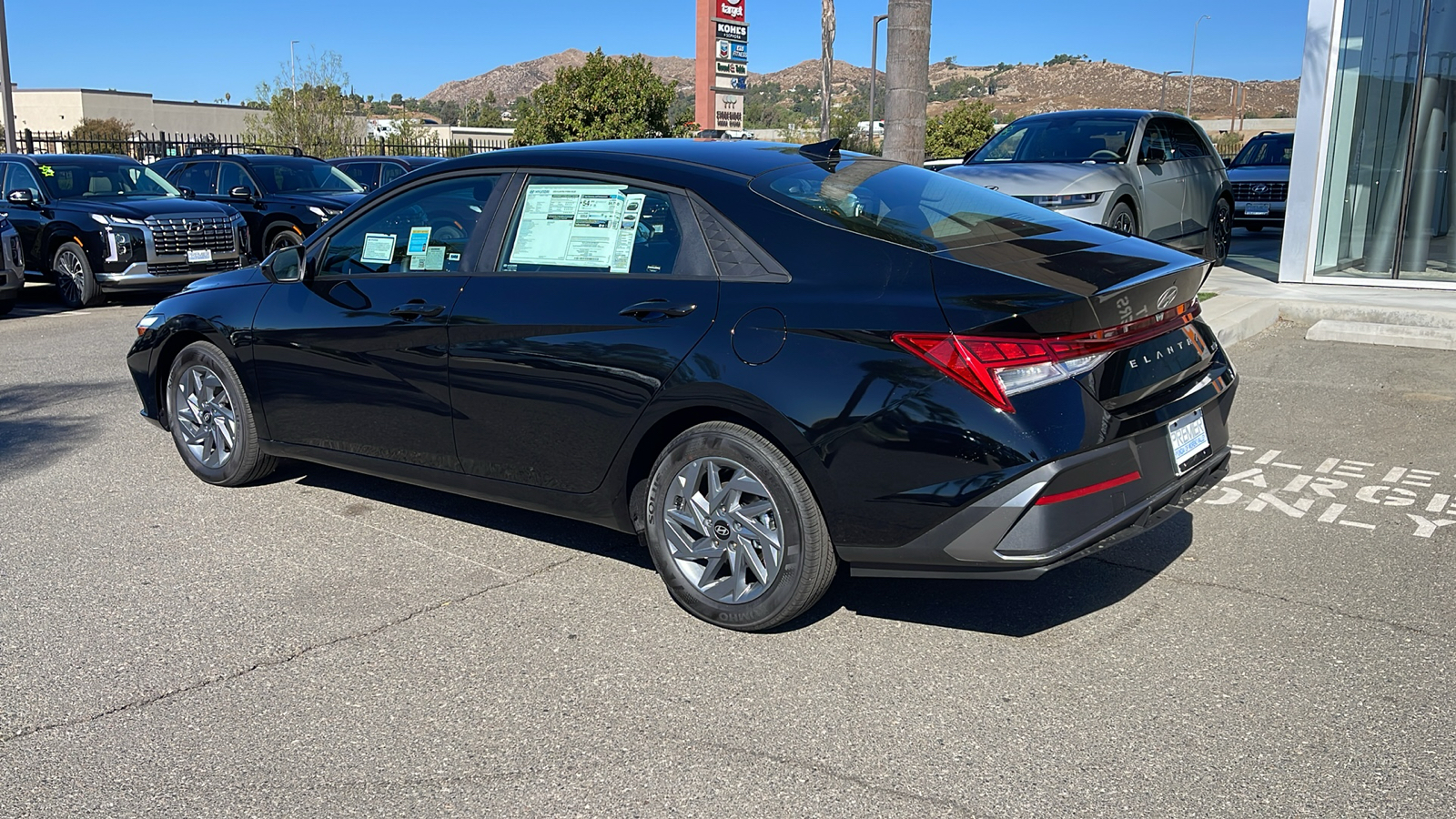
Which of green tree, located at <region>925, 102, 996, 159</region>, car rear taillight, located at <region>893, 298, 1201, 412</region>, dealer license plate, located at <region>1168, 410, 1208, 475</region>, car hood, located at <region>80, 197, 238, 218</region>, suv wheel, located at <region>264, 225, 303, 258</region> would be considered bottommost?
suv wheel, located at <region>264, 225, 303, 258</region>

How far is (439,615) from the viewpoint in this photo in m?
4.35

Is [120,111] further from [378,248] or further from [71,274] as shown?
[378,248]

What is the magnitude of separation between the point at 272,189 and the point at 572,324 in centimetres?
1366

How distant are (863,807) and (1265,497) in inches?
136

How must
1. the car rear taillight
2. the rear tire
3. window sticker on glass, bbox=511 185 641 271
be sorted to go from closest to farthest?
the car rear taillight
window sticker on glass, bbox=511 185 641 271
the rear tire

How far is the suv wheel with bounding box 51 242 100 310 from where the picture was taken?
13219mm

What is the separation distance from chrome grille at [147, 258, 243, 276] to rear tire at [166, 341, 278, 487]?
317 inches

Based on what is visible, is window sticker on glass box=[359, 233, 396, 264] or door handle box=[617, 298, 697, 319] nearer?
door handle box=[617, 298, 697, 319]

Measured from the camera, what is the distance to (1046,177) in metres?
11.0

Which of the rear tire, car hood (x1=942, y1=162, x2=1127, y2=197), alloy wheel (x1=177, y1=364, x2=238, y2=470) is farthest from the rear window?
car hood (x1=942, y1=162, x2=1127, y2=197)

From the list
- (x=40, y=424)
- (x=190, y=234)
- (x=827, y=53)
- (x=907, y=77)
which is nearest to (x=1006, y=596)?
(x=40, y=424)

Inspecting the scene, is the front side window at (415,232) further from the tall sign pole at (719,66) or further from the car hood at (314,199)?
the tall sign pole at (719,66)

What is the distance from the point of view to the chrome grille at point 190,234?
13.3 metres

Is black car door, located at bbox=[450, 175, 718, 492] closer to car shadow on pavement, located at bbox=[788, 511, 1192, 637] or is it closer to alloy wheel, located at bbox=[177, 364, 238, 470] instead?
car shadow on pavement, located at bbox=[788, 511, 1192, 637]
